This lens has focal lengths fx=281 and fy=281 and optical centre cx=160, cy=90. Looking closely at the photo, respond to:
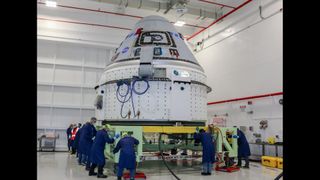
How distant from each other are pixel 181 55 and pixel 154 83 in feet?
4.90

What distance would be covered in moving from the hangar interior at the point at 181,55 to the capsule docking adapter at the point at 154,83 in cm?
8

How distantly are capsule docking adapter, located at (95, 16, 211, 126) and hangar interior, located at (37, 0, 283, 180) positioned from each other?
0.25ft

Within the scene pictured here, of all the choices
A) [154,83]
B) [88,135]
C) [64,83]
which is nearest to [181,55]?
[154,83]

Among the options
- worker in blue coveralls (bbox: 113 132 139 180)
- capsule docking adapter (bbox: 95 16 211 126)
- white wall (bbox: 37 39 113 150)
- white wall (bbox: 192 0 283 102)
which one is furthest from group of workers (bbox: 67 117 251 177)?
white wall (bbox: 37 39 113 150)

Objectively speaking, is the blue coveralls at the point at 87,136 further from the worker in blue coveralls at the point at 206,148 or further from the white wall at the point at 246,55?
the white wall at the point at 246,55

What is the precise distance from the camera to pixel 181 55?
29.8 feet

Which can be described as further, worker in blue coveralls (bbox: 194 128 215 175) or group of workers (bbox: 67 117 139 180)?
worker in blue coveralls (bbox: 194 128 215 175)

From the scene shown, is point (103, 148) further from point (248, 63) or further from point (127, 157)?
point (248, 63)

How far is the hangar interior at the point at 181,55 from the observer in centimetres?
1024

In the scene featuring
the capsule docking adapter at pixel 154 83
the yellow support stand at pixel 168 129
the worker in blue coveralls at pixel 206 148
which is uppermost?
the capsule docking adapter at pixel 154 83

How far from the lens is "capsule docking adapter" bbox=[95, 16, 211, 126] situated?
8227mm

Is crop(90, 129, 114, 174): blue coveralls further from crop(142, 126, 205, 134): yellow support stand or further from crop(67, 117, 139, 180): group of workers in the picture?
crop(142, 126, 205, 134): yellow support stand

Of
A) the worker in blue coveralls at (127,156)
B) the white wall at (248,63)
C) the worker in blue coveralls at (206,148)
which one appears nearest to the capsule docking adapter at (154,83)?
the worker in blue coveralls at (206,148)
